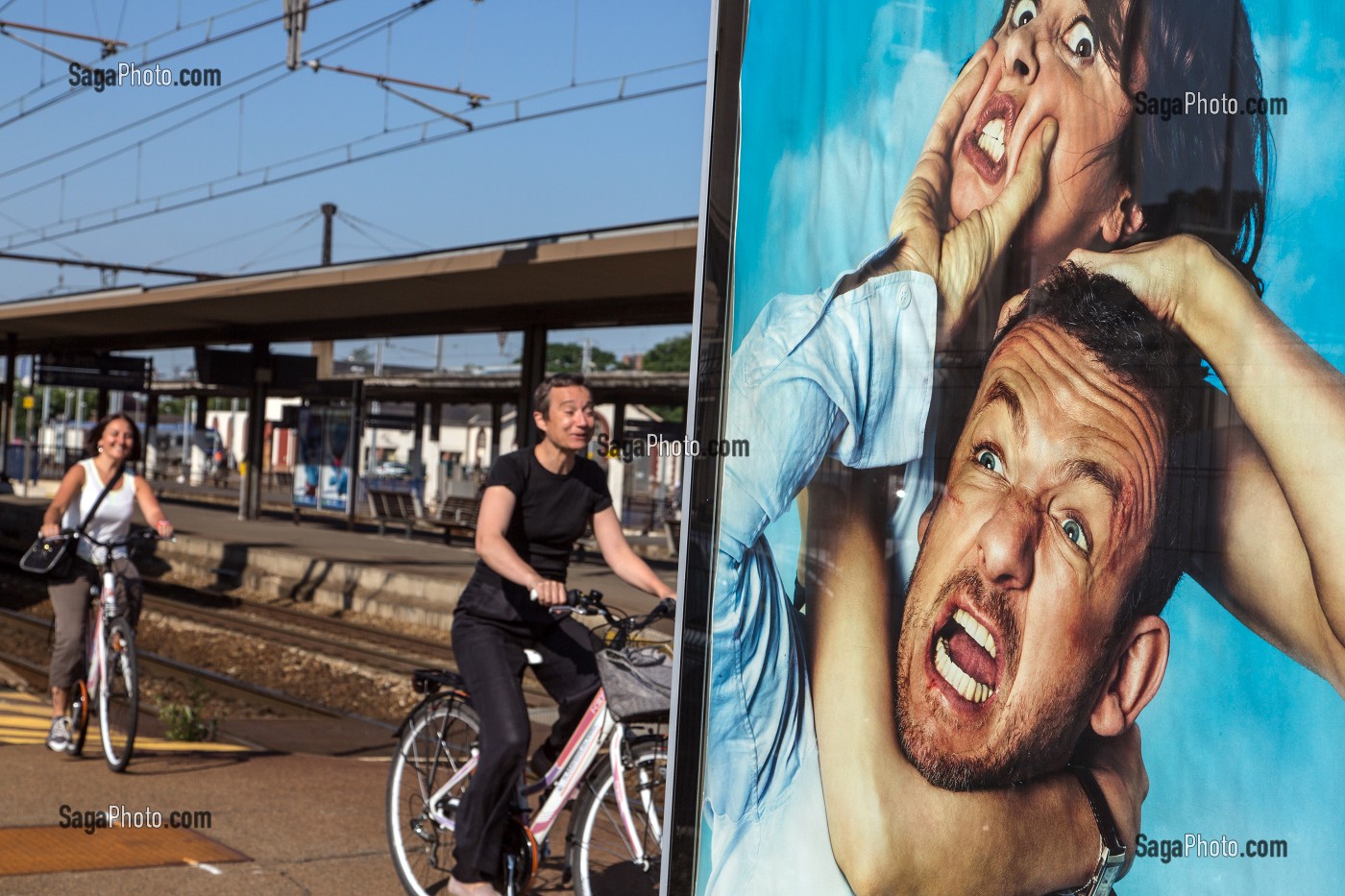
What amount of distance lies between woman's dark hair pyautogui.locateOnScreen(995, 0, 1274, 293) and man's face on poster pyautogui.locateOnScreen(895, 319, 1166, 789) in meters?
0.24

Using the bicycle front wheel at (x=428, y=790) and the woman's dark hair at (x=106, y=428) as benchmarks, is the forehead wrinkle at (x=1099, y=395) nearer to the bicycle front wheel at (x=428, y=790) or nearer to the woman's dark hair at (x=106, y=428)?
the bicycle front wheel at (x=428, y=790)

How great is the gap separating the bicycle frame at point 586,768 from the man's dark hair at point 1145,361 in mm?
2443

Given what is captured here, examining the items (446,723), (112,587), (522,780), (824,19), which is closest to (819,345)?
(824,19)

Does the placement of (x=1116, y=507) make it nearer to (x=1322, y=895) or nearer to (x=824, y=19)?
(x=1322, y=895)

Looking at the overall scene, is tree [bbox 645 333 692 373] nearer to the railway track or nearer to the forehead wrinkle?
the railway track

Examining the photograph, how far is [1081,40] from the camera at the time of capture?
6.95 feet

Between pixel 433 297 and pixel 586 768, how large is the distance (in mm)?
18029

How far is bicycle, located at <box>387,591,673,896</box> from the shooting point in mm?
4188

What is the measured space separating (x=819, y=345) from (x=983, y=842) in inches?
33.7

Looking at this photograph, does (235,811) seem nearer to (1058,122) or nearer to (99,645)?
(99,645)

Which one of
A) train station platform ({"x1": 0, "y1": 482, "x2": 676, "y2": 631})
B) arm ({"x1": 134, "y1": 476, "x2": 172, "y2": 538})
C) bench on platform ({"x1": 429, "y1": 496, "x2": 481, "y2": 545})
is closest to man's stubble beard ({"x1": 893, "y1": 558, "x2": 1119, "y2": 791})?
arm ({"x1": 134, "y1": 476, "x2": 172, "y2": 538})

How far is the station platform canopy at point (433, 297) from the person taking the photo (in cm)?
1614

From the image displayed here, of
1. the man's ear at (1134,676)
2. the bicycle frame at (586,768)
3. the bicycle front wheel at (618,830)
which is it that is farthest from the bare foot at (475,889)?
the man's ear at (1134,676)

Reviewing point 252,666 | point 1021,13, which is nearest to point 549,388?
point 1021,13
